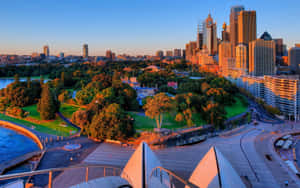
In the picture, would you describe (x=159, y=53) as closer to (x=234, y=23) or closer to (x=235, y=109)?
(x=234, y=23)

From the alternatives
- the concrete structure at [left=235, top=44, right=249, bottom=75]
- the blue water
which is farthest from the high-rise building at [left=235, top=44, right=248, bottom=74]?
the blue water

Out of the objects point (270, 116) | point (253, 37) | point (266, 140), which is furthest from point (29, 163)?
point (253, 37)

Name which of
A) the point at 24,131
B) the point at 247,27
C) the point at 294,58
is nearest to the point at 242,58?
the point at 294,58

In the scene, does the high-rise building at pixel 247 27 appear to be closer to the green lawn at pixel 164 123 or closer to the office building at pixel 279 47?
the office building at pixel 279 47

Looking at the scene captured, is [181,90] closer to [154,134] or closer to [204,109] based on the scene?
[204,109]

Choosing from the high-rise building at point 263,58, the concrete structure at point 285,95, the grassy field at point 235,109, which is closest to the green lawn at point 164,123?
the grassy field at point 235,109

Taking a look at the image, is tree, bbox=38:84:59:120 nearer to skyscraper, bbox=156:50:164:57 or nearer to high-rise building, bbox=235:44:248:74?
high-rise building, bbox=235:44:248:74
